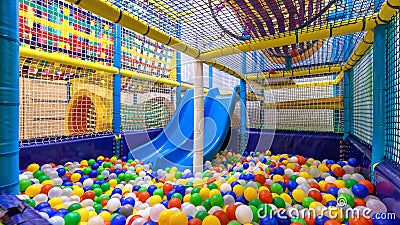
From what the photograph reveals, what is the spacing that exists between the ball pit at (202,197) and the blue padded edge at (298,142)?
0.41m

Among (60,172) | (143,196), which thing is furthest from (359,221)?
(60,172)

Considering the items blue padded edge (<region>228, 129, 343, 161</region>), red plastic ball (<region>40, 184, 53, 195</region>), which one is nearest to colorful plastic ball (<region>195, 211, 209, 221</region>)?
red plastic ball (<region>40, 184, 53, 195</region>)

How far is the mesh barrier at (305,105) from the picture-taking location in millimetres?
2834

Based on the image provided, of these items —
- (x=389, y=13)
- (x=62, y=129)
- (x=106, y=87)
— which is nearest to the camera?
(x=389, y=13)

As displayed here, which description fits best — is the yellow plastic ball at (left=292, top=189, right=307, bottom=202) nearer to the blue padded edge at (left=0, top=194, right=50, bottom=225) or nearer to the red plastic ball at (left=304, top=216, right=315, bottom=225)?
the red plastic ball at (left=304, top=216, right=315, bottom=225)

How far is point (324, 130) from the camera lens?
113 inches

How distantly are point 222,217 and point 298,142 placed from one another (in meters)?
2.01

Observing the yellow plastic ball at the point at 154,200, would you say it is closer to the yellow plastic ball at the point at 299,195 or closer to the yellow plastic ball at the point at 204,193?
the yellow plastic ball at the point at 204,193

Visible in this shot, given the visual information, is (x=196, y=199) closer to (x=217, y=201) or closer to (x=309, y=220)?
(x=217, y=201)

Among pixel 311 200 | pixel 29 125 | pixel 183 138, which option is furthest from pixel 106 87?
pixel 311 200

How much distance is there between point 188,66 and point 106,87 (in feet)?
4.38

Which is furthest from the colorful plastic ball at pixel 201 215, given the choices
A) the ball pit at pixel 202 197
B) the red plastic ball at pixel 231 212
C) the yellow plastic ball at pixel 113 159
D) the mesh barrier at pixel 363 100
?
the yellow plastic ball at pixel 113 159

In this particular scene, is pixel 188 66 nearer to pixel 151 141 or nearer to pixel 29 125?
pixel 151 141

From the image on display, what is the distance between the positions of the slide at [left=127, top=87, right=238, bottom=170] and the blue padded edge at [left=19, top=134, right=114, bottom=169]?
423mm
